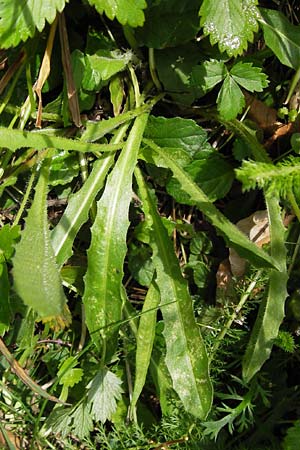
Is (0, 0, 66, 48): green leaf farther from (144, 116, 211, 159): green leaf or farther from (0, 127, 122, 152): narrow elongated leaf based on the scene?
(144, 116, 211, 159): green leaf

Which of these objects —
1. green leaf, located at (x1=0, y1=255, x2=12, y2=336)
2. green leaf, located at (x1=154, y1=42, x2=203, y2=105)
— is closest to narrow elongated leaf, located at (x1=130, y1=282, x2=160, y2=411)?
green leaf, located at (x1=0, y1=255, x2=12, y2=336)

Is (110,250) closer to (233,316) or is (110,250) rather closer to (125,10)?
(233,316)

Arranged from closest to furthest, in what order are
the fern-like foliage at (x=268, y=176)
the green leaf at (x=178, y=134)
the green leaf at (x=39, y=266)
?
the fern-like foliage at (x=268, y=176), the green leaf at (x=39, y=266), the green leaf at (x=178, y=134)

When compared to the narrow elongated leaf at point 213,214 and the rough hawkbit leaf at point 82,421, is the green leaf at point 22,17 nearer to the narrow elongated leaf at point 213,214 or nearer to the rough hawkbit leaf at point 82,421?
the narrow elongated leaf at point 213,214

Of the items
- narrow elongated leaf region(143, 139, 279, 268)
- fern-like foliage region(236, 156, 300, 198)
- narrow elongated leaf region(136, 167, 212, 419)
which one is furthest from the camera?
narrow elongated leaf region(136, 167, 212, 419)

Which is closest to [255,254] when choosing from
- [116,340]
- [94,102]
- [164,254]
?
[164,254]

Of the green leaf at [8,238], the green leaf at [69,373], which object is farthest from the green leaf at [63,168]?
the green leaf at [69,373]
